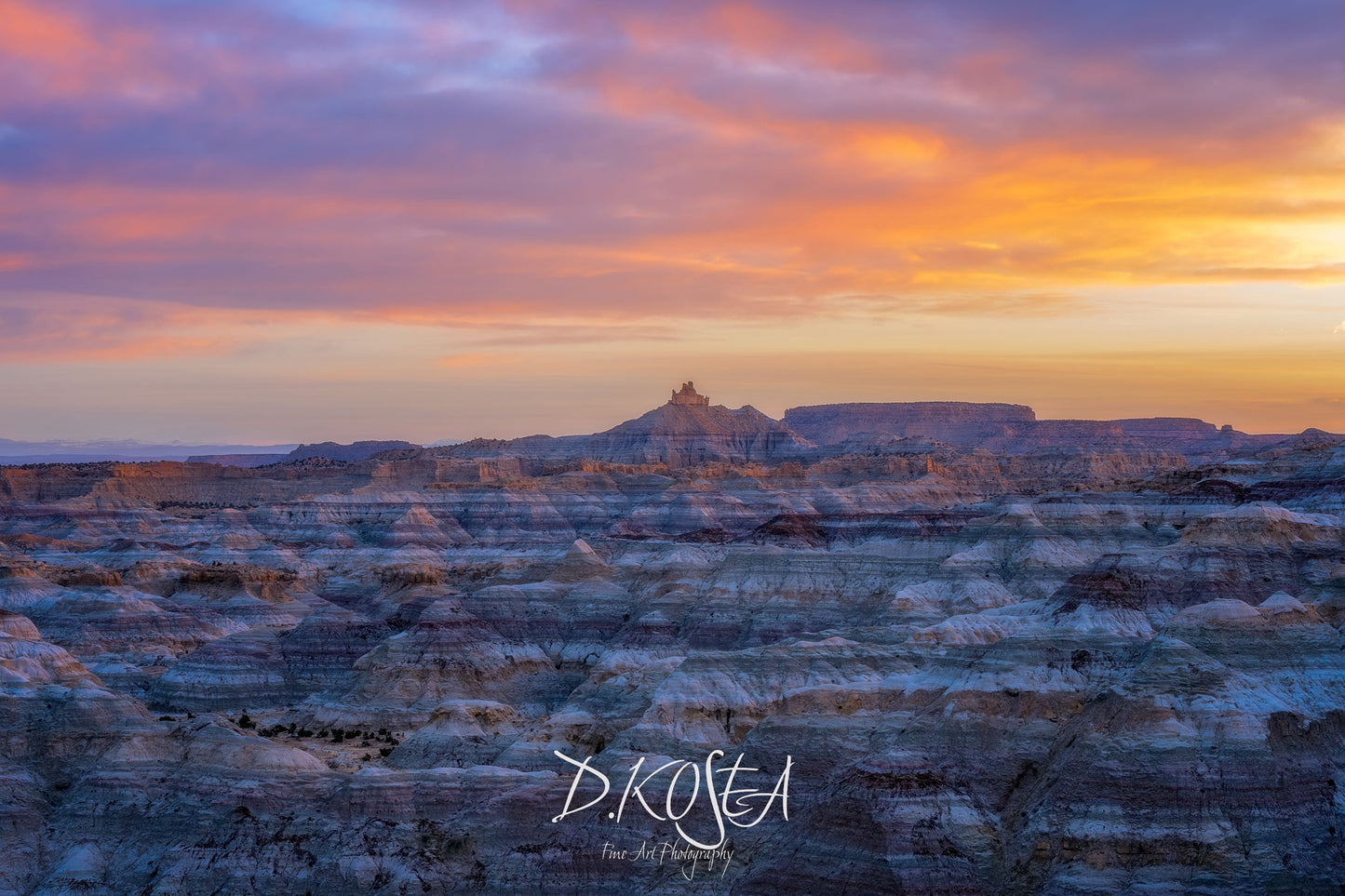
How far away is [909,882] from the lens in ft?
174

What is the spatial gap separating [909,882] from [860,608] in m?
60.3

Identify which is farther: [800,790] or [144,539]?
[144,539]

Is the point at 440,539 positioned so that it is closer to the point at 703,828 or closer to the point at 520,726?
the point at 520,726

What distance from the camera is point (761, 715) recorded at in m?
75.9

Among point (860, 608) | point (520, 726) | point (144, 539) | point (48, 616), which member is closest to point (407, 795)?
point (520, 726)

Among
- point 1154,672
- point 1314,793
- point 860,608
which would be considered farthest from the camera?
point 860,608

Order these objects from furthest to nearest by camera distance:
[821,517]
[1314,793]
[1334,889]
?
[821,517]
[1314,793]
[1334,889]

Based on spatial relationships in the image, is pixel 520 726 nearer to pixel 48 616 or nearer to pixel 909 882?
pixel 909 882

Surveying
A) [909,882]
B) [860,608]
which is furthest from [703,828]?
[860,608]

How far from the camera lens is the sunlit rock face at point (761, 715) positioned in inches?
2189

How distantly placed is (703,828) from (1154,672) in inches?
677

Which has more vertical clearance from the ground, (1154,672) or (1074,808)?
(1154,672)

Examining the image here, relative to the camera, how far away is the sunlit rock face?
5559 cm

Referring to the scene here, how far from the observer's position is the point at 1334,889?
173ft
